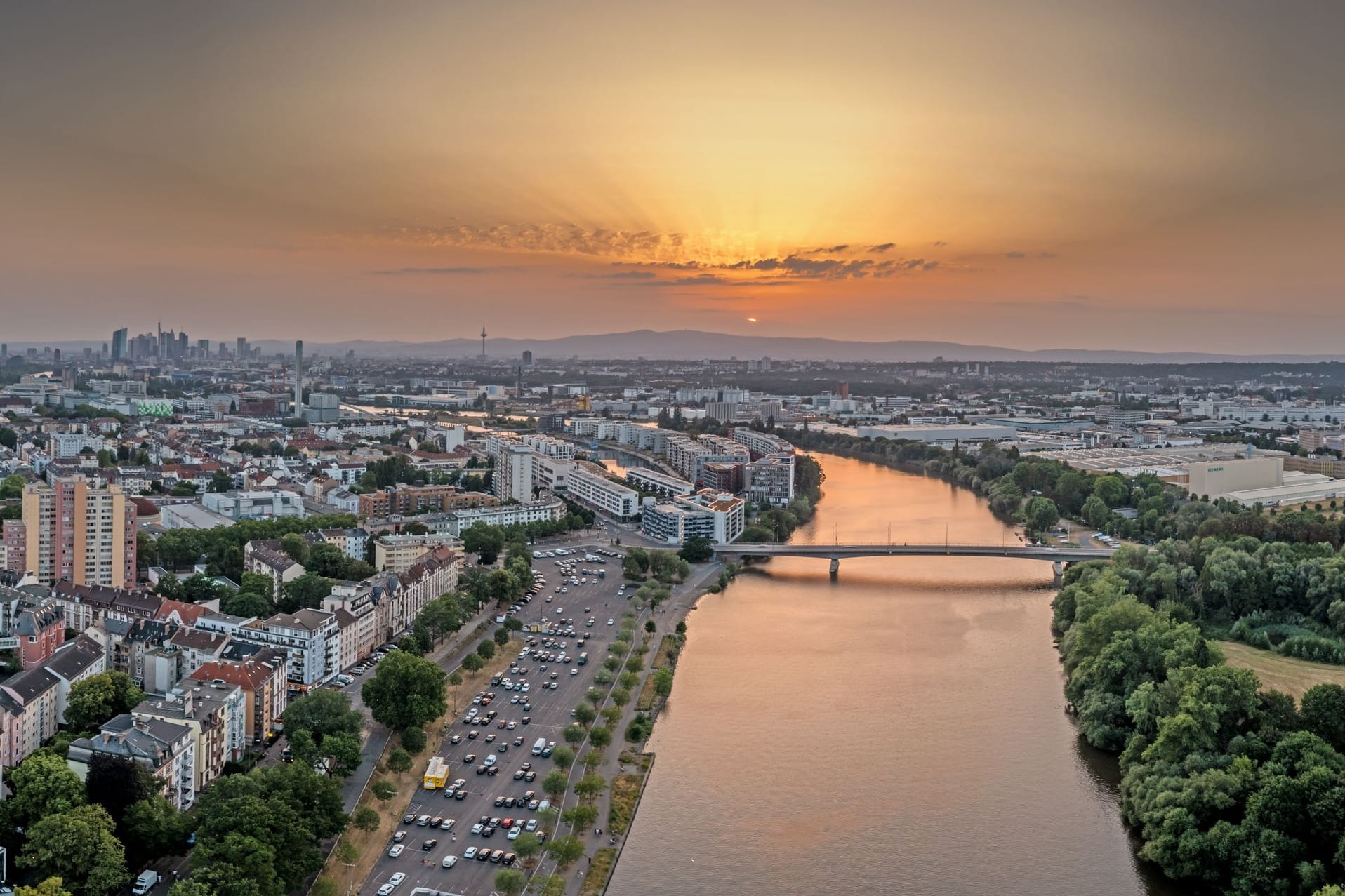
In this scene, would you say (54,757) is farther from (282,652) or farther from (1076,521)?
(1076,521)

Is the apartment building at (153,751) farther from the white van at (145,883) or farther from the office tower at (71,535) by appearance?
the office tower at (71,535)

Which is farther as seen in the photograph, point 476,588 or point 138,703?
point 476,588

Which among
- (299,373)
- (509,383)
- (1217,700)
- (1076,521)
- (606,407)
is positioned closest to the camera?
(1217,700)

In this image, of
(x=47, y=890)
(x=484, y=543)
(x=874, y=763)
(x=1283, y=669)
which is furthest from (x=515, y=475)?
(x=47, y=890)

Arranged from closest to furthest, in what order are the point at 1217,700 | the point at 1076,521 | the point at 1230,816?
the point at 1230,816
the point at 1217,700
the point at 1076,521

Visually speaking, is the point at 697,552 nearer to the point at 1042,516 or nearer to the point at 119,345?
the point at 1042,516

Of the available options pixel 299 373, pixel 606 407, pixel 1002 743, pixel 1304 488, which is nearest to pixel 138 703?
pixel 1002 743

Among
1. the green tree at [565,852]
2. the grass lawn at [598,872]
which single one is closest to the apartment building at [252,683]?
the green tree at [565,852]
